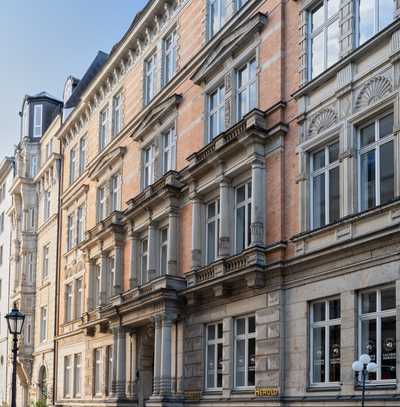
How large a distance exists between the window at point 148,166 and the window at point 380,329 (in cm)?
1420

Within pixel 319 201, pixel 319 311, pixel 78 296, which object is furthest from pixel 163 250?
pixel 78 296

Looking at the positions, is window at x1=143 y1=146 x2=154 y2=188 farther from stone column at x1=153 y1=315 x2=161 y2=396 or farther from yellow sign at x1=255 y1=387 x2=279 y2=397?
yellow sign at x1=255 y1=387 x2=279 y2=397

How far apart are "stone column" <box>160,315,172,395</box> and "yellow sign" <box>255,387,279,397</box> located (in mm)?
5241

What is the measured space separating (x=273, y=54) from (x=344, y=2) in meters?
3.33

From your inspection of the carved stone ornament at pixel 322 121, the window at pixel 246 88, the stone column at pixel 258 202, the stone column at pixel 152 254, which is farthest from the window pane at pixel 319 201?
the stone column at pixel 152 254

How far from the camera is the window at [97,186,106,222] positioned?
36656 millimetres

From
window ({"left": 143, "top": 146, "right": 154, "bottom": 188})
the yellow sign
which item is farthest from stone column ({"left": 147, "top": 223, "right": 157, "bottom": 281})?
the yellow sign

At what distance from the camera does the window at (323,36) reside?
20.0 m

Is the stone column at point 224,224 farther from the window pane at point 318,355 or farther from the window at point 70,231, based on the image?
the window at point 70,231

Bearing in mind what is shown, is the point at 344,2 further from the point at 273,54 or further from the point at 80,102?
the point at 80,102

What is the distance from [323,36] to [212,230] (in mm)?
7510

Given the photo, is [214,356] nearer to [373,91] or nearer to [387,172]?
[387,172]

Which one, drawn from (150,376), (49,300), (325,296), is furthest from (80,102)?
(325,296)

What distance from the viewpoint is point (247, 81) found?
24.2 metres
